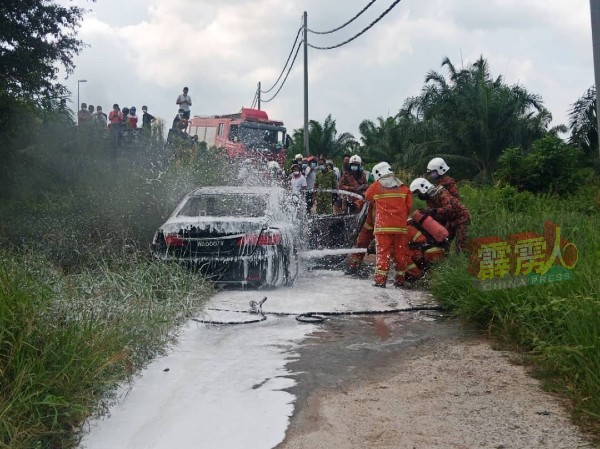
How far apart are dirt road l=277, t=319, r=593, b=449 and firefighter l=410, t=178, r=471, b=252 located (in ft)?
10.8

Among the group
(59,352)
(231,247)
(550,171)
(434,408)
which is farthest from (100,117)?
(434,408)

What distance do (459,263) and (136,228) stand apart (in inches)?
210

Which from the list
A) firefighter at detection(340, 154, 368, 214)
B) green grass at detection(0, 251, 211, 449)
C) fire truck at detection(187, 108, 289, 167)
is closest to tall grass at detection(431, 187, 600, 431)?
green grass at detection(0, 251, 211, 449)

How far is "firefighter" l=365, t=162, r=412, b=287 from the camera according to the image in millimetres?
9258

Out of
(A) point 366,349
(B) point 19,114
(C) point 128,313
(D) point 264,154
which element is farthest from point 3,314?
(D) point 264,154

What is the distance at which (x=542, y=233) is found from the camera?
7.70m

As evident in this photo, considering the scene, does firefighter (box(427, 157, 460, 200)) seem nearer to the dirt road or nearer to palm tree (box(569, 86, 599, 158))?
the dirt road

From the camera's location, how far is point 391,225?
926 cm

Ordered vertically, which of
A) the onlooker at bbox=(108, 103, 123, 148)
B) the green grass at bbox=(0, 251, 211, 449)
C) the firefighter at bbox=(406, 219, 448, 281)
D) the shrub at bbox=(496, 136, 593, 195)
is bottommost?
the green grass at bbox=(0, 251, 211, 449)

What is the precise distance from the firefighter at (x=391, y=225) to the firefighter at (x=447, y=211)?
213 mm

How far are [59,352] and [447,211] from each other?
6090 millimetres

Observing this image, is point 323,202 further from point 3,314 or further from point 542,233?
point 3,314

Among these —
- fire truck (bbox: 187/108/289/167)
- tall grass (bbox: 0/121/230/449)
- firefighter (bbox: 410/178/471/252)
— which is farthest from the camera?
fire truck (bbox: 187/108/289/167)

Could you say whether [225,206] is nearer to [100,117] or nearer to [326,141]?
[100,117]
